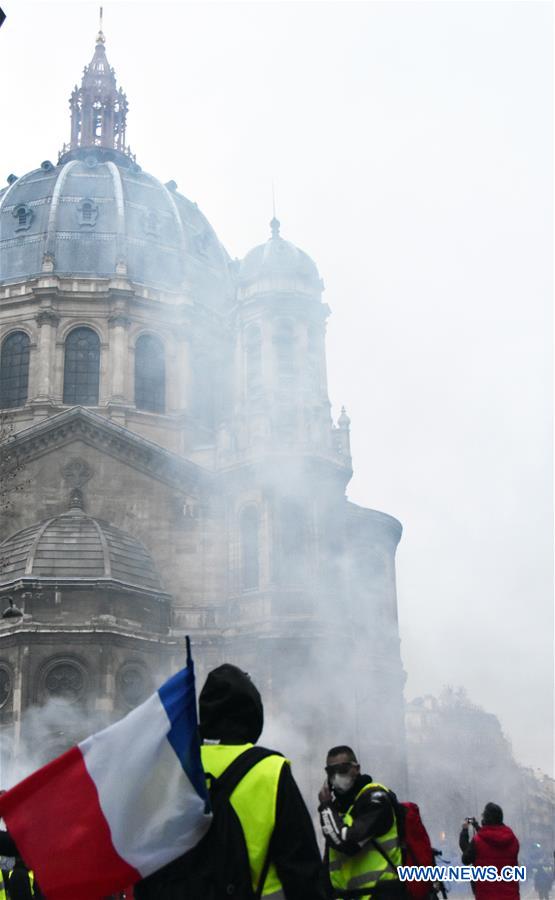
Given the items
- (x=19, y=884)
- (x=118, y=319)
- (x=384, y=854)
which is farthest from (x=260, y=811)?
(x=118, y=319)

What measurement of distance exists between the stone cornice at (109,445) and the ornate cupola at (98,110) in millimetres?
25570

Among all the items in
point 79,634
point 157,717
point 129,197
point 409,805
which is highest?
point 129,197

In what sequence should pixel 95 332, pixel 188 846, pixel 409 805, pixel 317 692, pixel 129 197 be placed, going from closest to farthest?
pixel 188 846, pixel 409 805, pixel 317 692, pixel 95 332, pixel 129 197

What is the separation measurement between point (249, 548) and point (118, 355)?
12.1 meters

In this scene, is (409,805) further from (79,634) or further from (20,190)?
(20,190)

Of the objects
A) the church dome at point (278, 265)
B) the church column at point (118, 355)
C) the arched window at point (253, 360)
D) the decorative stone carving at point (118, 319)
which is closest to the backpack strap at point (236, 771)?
the arched window at point (253, 360)

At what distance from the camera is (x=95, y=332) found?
41469 mm

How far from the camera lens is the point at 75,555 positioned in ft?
96.9

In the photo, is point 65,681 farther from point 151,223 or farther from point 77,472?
point 151,223

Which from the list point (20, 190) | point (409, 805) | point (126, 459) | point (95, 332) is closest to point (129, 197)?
point (20, 190)

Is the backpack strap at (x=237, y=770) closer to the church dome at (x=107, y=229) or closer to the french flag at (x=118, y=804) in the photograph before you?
the french flag at (x=118, y=804)

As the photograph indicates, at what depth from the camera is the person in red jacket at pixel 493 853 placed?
8.74 meters

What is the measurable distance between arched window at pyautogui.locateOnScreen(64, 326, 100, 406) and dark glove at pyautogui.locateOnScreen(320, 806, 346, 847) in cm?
3439

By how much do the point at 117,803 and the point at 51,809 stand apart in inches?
10.1
